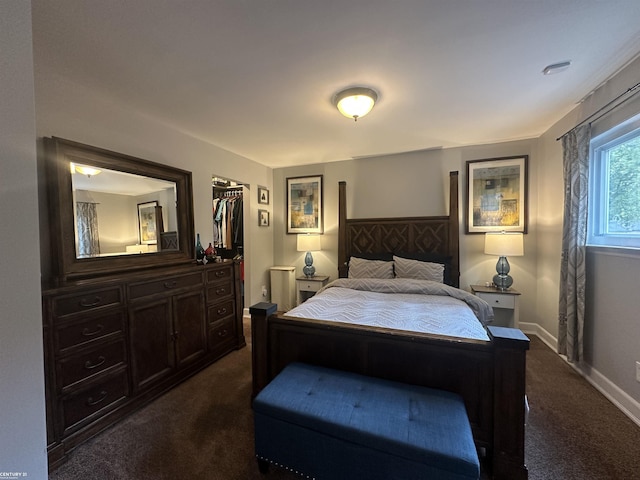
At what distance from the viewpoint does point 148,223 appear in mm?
2414

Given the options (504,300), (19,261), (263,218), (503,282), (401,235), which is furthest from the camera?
(263,218)

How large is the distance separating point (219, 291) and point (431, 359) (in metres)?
2.14

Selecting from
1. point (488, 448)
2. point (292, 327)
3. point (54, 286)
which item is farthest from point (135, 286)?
point (488, 448)

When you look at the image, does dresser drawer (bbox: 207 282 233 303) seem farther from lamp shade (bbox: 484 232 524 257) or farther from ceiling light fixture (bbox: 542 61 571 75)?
ceiling light fixture (bbox: 542 61 571 75)

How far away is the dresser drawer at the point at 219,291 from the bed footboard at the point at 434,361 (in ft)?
3.27

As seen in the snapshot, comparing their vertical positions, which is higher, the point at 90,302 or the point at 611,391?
the point at 90,302

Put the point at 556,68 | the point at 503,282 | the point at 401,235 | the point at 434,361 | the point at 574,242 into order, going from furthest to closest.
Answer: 1. the point at 401,235
2. the point at 503,282
3. the point at 574,242
4. the point at 556,68
5. the point at 434,361

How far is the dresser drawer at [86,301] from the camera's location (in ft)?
5.08

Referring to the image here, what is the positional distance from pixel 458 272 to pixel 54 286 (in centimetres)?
391

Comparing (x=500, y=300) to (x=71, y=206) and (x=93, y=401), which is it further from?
(x=71, y=206)

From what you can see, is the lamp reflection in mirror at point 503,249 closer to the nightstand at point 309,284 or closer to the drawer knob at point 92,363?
the nightstand at point 309,284

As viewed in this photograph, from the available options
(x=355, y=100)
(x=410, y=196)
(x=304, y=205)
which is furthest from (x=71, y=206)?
(x=410, y=196)

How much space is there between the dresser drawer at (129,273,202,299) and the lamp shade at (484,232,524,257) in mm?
3299

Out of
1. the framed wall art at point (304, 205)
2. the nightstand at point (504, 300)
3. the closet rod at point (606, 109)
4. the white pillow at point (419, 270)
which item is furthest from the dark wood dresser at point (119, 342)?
the closet rod at point (606, 109)
